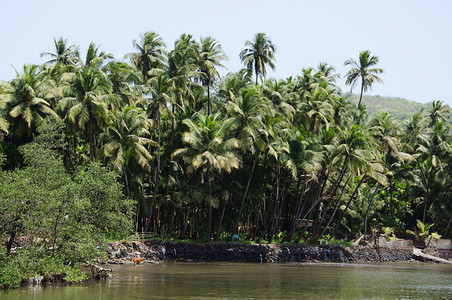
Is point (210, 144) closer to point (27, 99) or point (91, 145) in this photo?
point (91, 145)

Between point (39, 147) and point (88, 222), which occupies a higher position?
point (39, 147)

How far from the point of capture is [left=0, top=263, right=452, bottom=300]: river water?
2005cm

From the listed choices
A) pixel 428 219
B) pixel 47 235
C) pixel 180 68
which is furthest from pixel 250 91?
pixel 428 219

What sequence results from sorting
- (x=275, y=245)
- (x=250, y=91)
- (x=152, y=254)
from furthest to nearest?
(x=275, y=245)
(x=250, y=91)
(x=152, y=254)

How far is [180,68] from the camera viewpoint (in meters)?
38.5

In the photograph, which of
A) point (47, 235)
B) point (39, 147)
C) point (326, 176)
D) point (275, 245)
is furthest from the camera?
point (326, 176)

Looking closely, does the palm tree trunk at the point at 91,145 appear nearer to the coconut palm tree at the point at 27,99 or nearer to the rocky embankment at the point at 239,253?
the coconut palm tree at the point at 27,99

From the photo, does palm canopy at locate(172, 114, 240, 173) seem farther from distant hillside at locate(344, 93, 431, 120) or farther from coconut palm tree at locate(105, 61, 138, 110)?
distant hillside at locate(344, 93, 431, 120)

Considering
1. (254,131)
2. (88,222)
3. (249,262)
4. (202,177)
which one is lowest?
(249,262)

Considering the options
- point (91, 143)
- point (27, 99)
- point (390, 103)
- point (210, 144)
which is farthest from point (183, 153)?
point (390, 103)

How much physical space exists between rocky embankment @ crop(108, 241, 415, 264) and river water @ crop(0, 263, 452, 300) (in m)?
1.71

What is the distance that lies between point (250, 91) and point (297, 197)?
11.8 m

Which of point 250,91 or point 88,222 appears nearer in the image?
point 88,222

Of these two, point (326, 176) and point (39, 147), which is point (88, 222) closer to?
point (39, 147)
